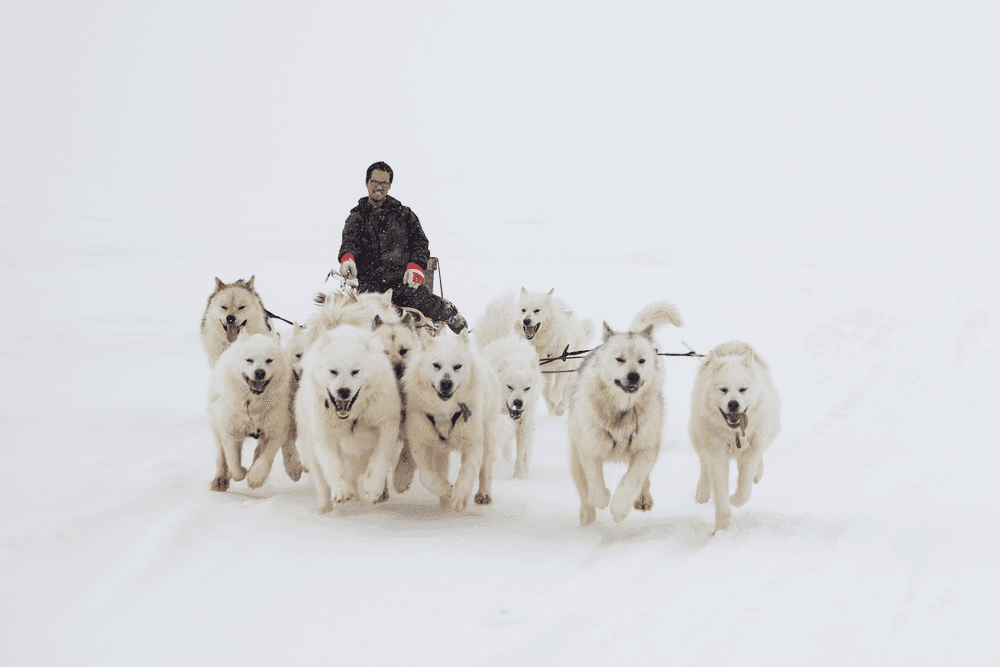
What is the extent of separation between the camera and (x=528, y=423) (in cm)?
595

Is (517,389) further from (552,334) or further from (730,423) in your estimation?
(552,334)

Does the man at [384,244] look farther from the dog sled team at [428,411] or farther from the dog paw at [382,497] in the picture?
the dog paw at [382,497]

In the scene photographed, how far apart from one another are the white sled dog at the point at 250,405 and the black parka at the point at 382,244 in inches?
63.5

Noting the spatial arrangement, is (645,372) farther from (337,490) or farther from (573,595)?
(337,490)

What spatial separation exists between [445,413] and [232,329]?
6.79 ft

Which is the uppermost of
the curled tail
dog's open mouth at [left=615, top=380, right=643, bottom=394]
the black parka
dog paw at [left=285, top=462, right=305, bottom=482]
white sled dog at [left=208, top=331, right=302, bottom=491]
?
the black parka

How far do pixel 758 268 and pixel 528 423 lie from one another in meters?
14.2

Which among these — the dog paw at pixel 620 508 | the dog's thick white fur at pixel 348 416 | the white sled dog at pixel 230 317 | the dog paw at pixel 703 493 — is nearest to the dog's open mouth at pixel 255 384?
the dog's thick white fur at pixel 348 416

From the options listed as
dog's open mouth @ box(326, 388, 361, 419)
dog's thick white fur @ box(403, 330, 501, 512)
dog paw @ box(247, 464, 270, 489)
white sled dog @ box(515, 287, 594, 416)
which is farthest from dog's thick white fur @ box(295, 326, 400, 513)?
white sled dog @ box(515, 287, 594, 416)

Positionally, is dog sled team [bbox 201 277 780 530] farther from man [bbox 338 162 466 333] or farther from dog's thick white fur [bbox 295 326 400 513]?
man [bbox 338 162 466 333]

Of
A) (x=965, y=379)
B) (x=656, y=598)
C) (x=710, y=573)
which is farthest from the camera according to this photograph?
(x=965, y=379)

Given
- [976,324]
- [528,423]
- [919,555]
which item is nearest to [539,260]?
[976,324]

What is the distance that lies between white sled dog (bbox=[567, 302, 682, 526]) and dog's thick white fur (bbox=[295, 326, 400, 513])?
44.1 inches

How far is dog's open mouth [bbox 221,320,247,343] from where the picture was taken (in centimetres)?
552
